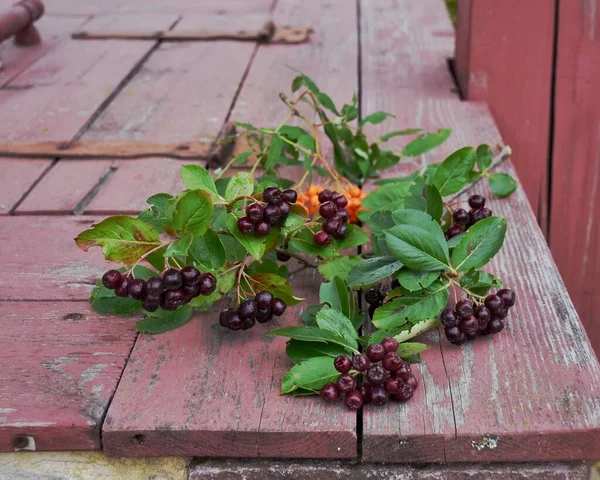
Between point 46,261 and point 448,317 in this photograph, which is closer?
point 448,317

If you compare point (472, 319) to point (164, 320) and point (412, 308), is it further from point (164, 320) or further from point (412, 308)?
point (164, 320)

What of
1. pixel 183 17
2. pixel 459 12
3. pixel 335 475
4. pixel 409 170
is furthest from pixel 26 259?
pixel 183 17

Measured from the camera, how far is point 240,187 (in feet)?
3.93

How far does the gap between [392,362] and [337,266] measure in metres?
0.27

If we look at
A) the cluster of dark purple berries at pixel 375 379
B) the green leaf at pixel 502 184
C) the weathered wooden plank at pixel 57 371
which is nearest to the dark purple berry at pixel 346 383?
the cluster of dark purple berries at pixel 375 379

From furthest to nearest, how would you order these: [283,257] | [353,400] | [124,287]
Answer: [283,257]
[124,287]
[353,400]

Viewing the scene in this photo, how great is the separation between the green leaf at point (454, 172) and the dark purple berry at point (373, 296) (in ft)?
1.04

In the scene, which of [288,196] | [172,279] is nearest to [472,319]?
[288,196]

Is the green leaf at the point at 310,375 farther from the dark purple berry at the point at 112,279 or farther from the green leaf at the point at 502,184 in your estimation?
the green leaf at the point at 502,184

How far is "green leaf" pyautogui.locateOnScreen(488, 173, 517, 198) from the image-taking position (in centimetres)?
162

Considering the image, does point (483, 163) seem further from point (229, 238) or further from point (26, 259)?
point (26, 259)

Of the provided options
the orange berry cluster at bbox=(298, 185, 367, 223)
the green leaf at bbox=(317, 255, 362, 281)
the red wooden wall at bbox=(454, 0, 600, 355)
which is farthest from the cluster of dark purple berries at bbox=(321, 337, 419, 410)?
the red wooden wall at bbox=(454, 0, 600, 355)

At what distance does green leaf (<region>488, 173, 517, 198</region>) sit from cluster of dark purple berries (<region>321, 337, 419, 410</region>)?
2.26 ft

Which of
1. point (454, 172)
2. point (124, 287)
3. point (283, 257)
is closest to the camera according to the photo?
point (124, 287)
